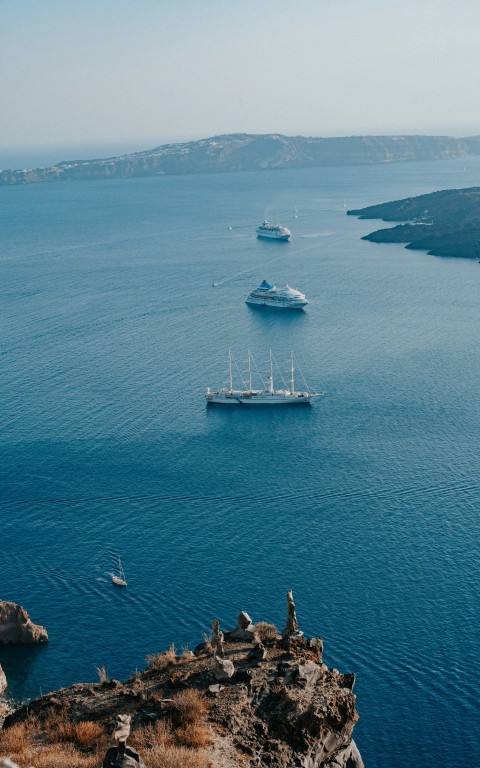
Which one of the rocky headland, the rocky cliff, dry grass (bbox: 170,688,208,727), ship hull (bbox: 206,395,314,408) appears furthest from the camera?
ship hull (bbox: 206,395,314,408)

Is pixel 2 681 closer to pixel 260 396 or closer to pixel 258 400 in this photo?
pixel 258 400

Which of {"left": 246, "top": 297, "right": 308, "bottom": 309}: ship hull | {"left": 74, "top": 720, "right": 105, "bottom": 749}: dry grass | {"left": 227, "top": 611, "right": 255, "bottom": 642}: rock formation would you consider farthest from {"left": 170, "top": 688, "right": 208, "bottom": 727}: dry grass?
{"left": 246, "top": 297, "right": 308, "bottom": 309}: ship hull

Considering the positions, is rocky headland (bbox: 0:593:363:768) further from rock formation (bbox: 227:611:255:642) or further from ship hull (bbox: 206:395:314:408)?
ship hull (bbox: 206:395:314:408)

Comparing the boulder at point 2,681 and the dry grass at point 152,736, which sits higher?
the dry grass at point 152,736

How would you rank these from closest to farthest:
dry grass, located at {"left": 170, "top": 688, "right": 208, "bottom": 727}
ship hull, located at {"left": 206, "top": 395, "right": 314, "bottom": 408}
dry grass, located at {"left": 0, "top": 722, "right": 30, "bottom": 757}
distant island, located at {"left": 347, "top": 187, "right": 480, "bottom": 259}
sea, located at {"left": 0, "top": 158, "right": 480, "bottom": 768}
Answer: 1. dry grass, located at {"left": 0, "top": 722, "right": 30, "bottom": 757}
2. dry grass, located at {"left": 170, "top": 688, "right": 208, "bottom": 727}
3. sea, located at {"left": 0, "top": 158, "right": 480, "bottom": 768}
4. ship hull, located at {"left": 206, "top": 395, "right": 314, "bottom": 408}
5. distant island, located at {"left": 347, "top": 187, "right": 480, "bottom": 259}

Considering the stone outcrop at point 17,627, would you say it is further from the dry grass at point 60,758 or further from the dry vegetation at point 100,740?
the dry grass at point 60,758

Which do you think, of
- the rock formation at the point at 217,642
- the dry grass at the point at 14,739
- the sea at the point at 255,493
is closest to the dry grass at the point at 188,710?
the rock formation at the point at 217,642

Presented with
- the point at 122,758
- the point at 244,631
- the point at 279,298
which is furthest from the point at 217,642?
the point at 279,298
